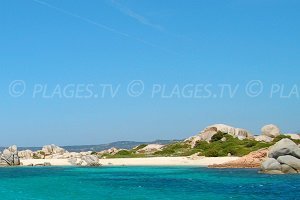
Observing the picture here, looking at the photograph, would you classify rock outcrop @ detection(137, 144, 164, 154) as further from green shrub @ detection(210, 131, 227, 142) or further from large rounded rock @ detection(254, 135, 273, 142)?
large rounded rock @ detection(254, 135, 273, 142)

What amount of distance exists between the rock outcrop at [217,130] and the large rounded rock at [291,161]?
164ft

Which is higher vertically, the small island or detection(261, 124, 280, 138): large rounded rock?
detection(261, 124, 280, 138): large rounded rock

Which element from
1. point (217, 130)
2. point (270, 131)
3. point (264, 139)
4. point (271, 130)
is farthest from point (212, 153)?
point (271, 130)

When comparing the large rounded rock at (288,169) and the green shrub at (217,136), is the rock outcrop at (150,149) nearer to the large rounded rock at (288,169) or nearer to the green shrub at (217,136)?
the green shrub at (217,136)

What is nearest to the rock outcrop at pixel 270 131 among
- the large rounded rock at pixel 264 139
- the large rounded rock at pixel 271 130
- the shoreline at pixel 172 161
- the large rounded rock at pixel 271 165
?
the large rounded rock at pixel 271 130

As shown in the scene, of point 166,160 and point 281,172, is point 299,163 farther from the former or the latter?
point 166,160

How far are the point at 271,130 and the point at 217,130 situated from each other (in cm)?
1357

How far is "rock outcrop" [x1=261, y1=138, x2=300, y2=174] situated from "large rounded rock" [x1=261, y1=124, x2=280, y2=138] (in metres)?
53.8

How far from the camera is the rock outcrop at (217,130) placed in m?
109

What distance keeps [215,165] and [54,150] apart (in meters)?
62.9

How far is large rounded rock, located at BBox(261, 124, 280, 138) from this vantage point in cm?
11043

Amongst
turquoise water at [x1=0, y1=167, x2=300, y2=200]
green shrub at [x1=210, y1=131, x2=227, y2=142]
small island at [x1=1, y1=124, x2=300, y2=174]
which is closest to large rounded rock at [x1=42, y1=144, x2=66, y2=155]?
small island at [x1=1, y1=124, x2=300, y2=174]

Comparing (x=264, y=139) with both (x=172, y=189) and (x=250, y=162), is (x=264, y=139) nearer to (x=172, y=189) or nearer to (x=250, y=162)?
A: (x=250, y=162)

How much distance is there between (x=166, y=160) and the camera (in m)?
84.6
